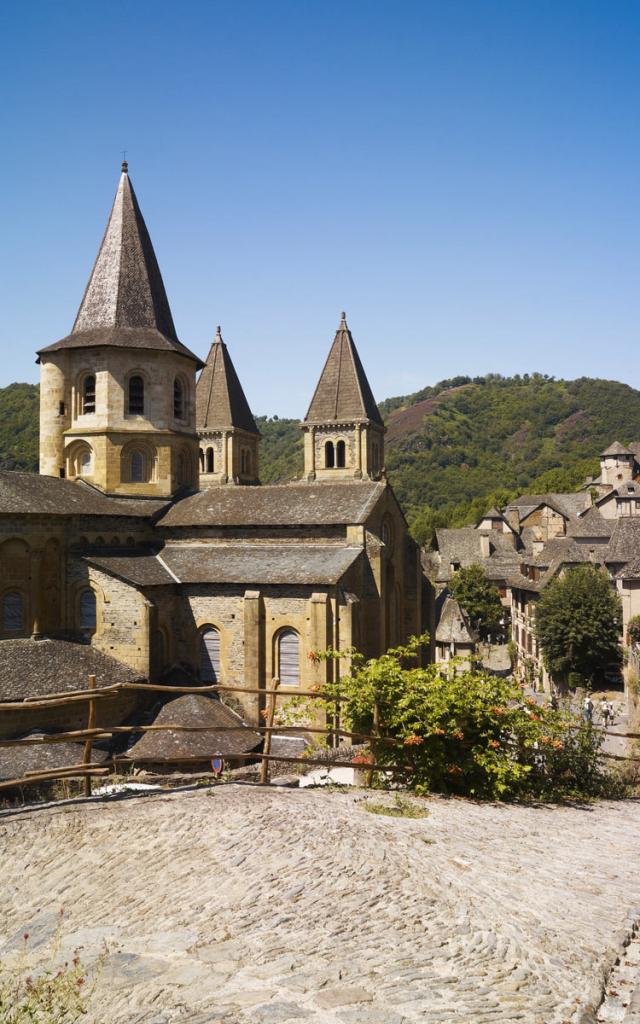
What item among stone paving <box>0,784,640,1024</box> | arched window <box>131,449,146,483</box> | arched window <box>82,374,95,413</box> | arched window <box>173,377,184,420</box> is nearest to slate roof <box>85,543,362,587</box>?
arched window <box>131,449,146,483</box>

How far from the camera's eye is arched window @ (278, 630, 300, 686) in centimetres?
2484

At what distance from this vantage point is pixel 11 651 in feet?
74.6

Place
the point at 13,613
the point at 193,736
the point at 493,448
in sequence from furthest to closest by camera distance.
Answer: the point at 493,448 → the point at 13,613 → the point at 193,736

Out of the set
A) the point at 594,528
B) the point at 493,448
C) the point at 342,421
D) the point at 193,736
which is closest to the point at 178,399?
the point at 193,736

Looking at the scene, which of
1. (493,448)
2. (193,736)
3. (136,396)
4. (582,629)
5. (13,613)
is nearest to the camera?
(193,736)

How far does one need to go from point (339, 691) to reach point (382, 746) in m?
1.11

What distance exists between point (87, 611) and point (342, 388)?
2540cm

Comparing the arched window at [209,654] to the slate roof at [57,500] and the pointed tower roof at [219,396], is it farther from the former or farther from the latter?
the pointed tower roof at [219,396]

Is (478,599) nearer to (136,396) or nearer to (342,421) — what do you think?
(342,421)

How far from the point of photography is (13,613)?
24.2 m

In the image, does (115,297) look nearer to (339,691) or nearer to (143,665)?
(143,665)

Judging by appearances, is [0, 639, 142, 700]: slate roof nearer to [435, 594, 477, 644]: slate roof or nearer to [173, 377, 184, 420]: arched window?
[173, 377, 184, 420]: arched window

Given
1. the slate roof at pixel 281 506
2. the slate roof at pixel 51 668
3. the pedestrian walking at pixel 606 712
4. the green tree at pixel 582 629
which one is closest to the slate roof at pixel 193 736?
the slate roof at pixel 51 668

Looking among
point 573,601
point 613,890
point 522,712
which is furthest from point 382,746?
point 573,601
